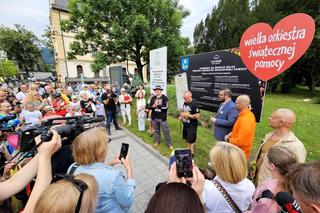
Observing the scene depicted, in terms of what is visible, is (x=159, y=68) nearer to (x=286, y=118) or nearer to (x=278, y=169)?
(x=286, y=118)

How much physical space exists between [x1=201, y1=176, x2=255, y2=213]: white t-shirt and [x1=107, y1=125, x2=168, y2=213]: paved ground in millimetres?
1824

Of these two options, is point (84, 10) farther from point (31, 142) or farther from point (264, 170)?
point (264, 170)

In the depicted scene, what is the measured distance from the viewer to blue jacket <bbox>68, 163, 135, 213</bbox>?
1483 millimetres

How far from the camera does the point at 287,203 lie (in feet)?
3.72

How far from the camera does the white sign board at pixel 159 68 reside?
6.25 m

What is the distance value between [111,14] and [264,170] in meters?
15.3

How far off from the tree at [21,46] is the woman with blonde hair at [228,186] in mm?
59739

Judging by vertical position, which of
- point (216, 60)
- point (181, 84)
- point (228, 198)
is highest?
point (216, 60)

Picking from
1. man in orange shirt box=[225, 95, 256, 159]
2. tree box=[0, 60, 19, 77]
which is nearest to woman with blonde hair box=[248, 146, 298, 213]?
man in orange shirt box=[225, 95, 256, 159]

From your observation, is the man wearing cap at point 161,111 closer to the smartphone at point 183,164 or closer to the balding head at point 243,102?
the balding head at point 243,102

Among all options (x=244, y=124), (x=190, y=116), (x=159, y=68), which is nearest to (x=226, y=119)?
(x=244, y=124)

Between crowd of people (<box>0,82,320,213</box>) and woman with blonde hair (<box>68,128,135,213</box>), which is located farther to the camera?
woman with blonde hair (<box>68,128,135,213</box>)

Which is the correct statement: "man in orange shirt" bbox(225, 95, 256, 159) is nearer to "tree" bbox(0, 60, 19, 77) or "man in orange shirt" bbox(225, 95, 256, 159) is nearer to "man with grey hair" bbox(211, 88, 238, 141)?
"man with grey hair" bbox(211, 88, 238, 141)

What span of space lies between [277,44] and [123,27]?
12.5 meters
